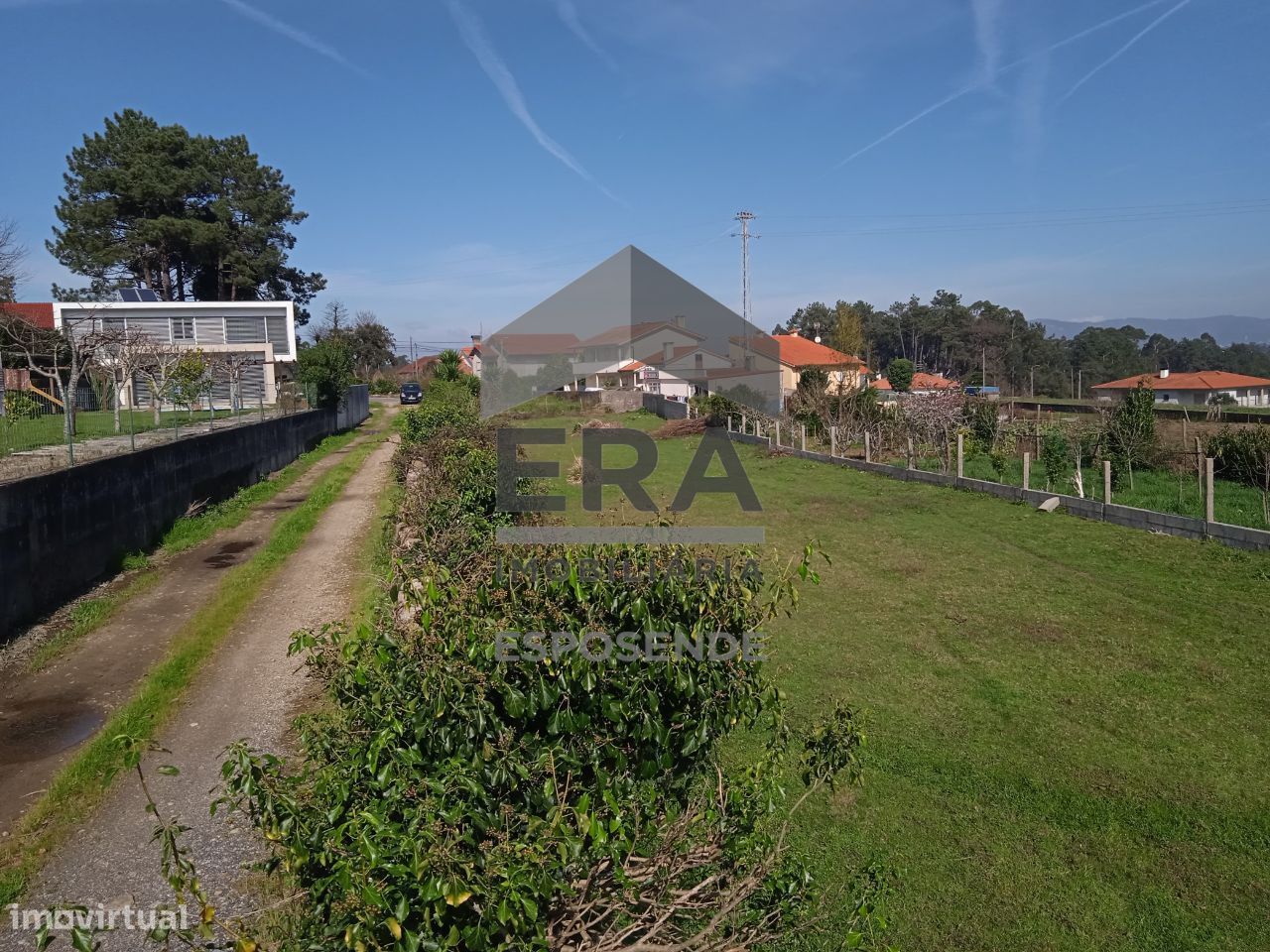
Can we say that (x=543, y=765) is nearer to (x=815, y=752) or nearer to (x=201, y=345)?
(x=815, y=752)

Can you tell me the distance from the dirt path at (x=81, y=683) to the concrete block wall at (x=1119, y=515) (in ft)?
40.0

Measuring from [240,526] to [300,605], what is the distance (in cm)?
575

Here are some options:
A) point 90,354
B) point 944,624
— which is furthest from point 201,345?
point 944,624

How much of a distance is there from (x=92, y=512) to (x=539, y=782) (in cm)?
1012

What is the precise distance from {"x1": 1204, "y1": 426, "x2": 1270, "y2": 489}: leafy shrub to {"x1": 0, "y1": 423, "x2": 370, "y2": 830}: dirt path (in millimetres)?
15673

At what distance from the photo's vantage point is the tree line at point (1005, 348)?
228 feet

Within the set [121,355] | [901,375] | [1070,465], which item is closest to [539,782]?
[1070,465]

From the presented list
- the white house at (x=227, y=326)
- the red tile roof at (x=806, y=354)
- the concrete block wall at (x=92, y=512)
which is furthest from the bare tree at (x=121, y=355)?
the red tile roof at (x=806, y=354)

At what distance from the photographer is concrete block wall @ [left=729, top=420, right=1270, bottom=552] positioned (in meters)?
10.3

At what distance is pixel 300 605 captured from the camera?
9180mm

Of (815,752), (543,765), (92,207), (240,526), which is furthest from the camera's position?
(92,207)

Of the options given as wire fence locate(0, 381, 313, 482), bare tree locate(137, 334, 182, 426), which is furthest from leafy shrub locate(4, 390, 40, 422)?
bare tree locate(137, 334, 182, 426)

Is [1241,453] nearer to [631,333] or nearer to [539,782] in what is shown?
[539,782]

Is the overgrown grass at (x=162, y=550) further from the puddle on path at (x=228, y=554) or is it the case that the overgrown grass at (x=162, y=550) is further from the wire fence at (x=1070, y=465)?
the wire fence at (x=1070, y=465)
